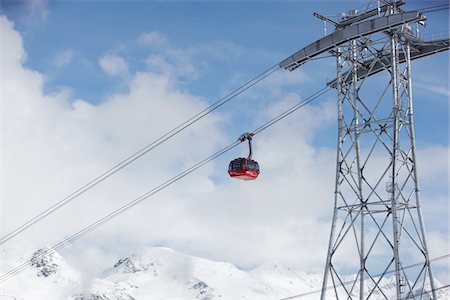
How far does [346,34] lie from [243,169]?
10.5m

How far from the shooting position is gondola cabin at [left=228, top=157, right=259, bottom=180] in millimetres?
42656

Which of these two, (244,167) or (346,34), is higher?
(346,34)

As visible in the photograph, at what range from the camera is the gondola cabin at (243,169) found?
1679 inches

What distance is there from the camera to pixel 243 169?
4256 cm

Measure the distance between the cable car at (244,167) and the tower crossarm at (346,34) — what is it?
7.12 metres

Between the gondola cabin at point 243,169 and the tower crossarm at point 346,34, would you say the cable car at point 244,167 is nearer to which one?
the gondola cabin at point 243,169

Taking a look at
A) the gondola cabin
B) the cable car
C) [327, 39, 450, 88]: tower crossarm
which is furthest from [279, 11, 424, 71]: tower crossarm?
the gondola cabin

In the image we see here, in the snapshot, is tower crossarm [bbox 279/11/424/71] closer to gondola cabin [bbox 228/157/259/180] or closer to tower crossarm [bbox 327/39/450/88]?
tower crossarm [bbox 327/39/450/88]

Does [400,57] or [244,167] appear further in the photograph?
[400,57]

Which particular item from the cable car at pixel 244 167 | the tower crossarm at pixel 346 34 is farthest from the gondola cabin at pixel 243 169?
the tower crossarm at pixel 346 34

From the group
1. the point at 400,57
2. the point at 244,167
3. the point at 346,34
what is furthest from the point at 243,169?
the point at 400,57

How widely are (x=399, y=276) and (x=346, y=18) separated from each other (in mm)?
17131

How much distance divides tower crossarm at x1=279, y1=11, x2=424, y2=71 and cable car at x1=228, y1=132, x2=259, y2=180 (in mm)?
7119

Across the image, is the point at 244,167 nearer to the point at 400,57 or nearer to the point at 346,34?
the point at 346,34
